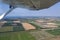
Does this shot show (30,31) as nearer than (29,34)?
No

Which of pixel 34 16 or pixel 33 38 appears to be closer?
pixel 33 38

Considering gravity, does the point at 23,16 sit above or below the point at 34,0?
below

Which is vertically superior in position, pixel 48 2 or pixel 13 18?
pixel 48 2

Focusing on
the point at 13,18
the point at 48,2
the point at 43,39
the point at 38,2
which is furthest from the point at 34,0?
the point at 13,18

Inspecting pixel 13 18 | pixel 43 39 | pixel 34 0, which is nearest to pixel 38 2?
pixel 34 0

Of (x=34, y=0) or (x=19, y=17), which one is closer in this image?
(x=34, y=0)

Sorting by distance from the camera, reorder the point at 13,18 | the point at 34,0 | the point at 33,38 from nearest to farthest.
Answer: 1. the point at 34,0
2. the point at 33,38
3. the point at 13,18

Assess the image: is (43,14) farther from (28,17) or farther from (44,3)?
(44,3)

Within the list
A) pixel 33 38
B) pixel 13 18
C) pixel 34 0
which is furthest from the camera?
pixel 13 18

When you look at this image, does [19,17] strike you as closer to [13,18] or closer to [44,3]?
[13,18]
